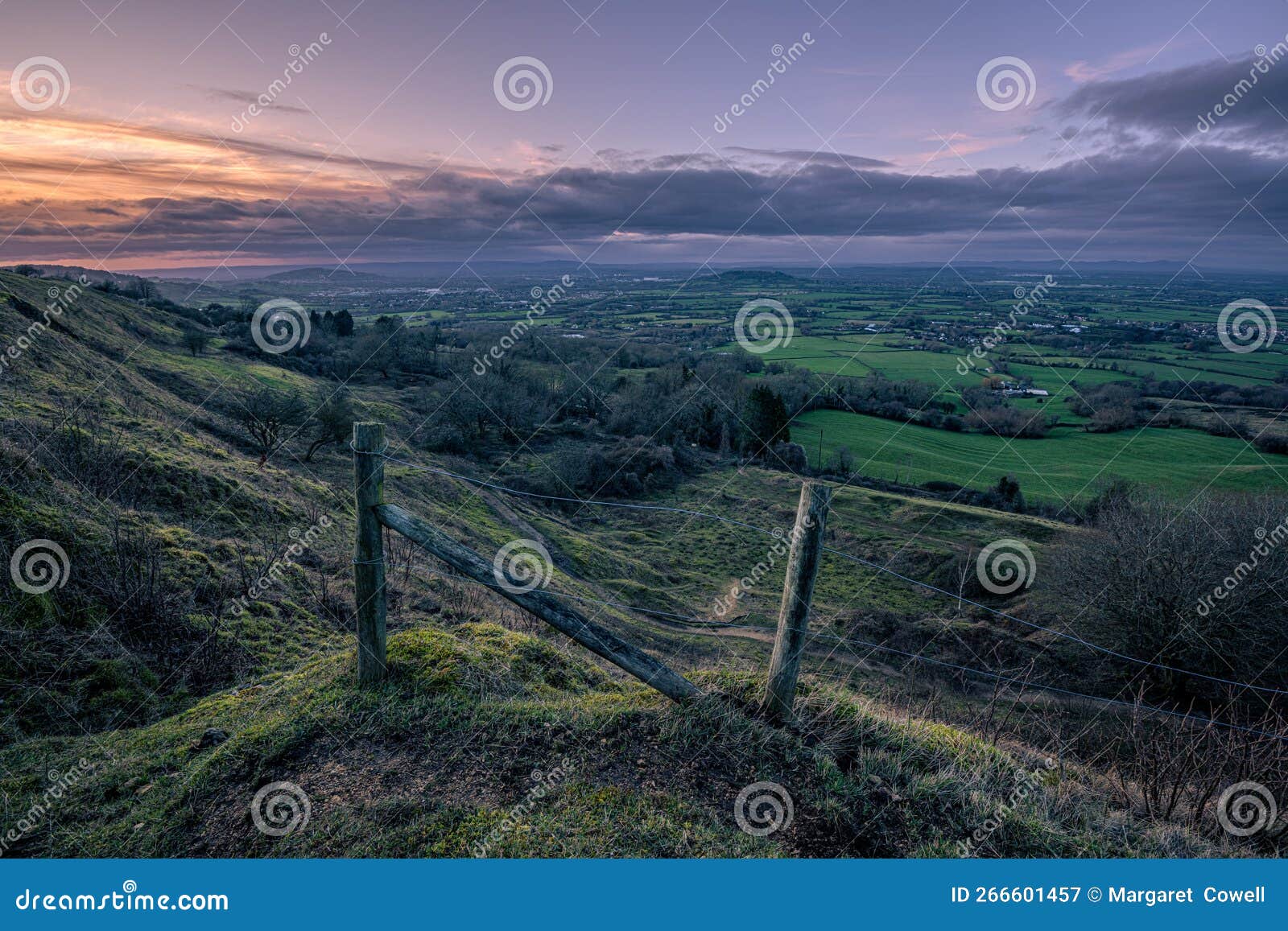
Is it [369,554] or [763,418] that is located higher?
[763,418]

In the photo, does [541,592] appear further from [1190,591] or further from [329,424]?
[329,424]

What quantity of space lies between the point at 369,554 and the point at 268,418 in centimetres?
2570

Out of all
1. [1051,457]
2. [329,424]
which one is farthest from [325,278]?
[1051,457]

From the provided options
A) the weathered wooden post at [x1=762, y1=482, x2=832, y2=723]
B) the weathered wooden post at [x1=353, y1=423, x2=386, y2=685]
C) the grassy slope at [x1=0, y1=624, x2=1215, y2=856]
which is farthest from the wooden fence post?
the weathered wooden post at [x1=762, y1=482, x2=832, y2=723]

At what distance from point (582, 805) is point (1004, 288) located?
135 m

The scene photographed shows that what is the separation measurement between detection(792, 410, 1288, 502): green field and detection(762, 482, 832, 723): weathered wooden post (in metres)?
46.3

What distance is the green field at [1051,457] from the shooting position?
4466 cm

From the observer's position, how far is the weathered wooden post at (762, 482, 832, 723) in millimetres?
4285

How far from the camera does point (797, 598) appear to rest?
14.5 feet

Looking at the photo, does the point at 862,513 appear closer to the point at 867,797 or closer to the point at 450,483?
the point at 450,483

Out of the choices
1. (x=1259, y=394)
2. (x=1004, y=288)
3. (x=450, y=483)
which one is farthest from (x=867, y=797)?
(x=1004, y=288)

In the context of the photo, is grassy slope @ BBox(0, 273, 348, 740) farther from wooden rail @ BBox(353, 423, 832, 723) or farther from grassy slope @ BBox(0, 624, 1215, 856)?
wooden rail @ BBox(353, 423, 832, 723)

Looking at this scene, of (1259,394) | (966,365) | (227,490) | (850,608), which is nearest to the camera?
(227,490)

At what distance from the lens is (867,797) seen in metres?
4.12
